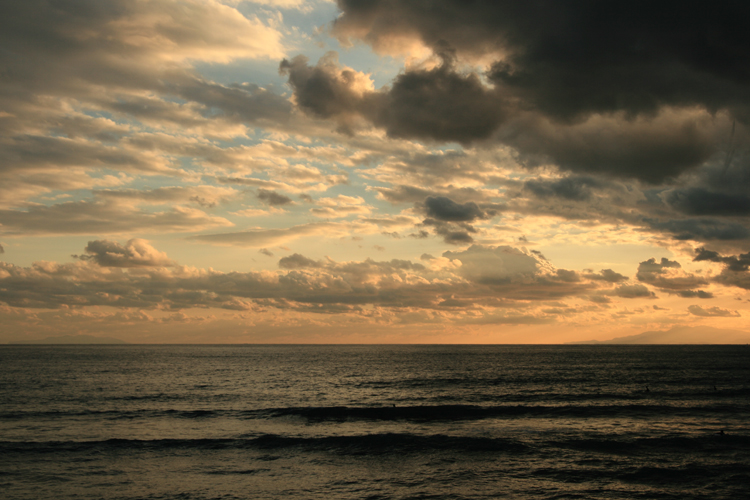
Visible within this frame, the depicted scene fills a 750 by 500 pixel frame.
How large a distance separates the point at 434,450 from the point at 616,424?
20771mm

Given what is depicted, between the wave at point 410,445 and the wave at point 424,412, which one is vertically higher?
the wave at point 410,445

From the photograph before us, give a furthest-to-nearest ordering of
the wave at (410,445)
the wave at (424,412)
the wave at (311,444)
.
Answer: the wave at (424,412) < the wave at (311,444) < the wave at (410,445)

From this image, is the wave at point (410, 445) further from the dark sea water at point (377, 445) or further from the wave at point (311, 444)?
the dark sea water at point (377, 445)

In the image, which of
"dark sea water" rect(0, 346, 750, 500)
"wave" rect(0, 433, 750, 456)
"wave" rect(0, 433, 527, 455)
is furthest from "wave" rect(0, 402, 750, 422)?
"wave" rect(0, 433, 750, 456)

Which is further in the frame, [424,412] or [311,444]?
[424,412]

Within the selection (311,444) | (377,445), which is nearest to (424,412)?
(377,445)

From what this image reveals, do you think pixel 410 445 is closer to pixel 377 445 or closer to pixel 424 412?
pixel 377 445

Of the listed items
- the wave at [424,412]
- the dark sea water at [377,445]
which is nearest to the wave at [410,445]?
the dark sea water at [377,445]

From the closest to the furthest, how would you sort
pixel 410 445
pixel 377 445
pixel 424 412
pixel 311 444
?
pixel 410 445 → pixel 377 445 → pixel 311 444 → pixel 424 412

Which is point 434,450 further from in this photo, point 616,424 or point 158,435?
point 158,435

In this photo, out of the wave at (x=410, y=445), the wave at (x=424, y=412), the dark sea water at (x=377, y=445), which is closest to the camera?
the dark sea water at (x=377, y=445)

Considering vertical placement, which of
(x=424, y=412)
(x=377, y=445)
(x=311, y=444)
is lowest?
(x=424, y=412)

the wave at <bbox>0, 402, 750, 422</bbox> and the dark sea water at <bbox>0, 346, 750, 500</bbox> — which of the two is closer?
the dark sea water at <bbox>0, 346, 750, 500</bbox>

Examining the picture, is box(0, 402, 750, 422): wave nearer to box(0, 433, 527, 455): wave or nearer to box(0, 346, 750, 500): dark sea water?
box(0, 346, 750, 500): dark sea water
